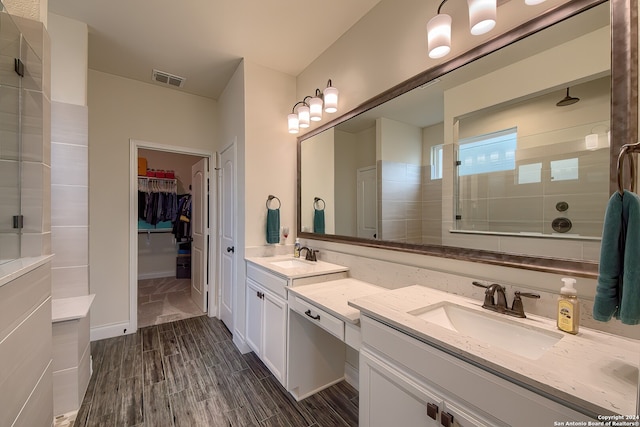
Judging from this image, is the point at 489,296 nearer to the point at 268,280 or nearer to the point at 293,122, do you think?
the point at 268,280

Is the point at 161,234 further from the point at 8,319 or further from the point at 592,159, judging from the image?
the point at 592,159

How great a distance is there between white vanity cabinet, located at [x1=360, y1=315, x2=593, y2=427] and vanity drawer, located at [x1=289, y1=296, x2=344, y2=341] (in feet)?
0.69

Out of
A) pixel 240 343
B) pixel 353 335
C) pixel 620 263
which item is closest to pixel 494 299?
pixel 620 263

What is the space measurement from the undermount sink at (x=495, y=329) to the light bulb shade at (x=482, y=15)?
50.1 inches

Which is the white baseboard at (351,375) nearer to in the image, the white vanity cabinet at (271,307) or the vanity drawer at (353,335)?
the white vanity cabinet at (271,307)

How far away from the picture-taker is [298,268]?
2.24 m

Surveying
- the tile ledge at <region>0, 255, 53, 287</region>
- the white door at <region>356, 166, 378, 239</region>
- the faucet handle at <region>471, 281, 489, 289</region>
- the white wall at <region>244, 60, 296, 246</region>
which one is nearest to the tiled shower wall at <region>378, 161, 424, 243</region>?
the white door at <region>356, 166, 378, 239</region>

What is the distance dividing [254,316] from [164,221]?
3780mm

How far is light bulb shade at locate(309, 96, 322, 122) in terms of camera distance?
2.29m

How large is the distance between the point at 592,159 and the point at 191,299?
177 inches

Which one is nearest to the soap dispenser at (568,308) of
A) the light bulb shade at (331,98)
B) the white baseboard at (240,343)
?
the light bulb shade at (331,98)

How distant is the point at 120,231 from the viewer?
285cm

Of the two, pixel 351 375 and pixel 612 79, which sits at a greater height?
pixel 612 79

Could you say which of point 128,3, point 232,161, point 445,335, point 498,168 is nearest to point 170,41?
point 128,3
